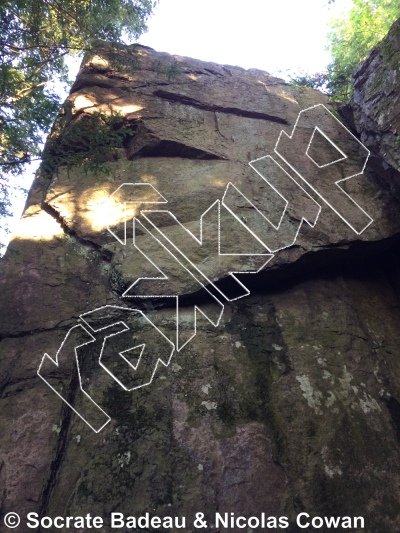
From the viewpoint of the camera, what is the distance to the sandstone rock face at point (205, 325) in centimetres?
355

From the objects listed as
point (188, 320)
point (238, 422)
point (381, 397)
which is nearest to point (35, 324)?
point (188, 320)

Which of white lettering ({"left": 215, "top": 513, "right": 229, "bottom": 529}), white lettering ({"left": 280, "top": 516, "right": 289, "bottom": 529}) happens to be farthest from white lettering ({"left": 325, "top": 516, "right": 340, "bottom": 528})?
white lettering ({"left": 215, "top": 513, "right": 229, "bottom": 529})

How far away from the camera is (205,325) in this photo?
4652 millimetres

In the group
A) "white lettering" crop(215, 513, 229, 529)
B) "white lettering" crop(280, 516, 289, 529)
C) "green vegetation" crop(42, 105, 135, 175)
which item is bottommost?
"white lettering" crop(215, 513, 229, 529)

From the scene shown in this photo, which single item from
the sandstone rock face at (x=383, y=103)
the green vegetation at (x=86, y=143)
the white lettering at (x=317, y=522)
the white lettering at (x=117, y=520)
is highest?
the sandstone rock face at (x=383, y=103)

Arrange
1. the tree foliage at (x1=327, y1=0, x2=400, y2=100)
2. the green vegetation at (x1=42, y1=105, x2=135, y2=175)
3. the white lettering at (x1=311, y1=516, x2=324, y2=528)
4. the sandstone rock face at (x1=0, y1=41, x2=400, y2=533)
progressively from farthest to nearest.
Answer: the tree foliage at (x1=327, y1=0, x2=400, y2=100) < the green vegetation at (x1=42, y1=105, x2=135, y2=175) < the sandstone rock face at (x1=0, y1=41, x2=400, y2=533) < the white lettering at (x1=311, y1=516, x2=324, y2=528)

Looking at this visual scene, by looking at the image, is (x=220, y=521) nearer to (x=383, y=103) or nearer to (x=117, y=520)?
(x=117, y=520)

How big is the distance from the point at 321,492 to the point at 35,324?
3.23 metres

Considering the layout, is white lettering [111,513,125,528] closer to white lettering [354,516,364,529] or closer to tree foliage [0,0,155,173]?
white lettering [354,516,364,529]

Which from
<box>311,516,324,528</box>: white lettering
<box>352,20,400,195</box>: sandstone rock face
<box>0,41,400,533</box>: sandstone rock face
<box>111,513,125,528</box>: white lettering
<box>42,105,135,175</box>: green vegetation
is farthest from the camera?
<box>42,105,135,175</box>: green vegetation

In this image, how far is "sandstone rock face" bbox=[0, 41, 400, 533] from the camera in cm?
355

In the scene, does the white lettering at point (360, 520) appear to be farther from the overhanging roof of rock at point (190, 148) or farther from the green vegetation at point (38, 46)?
the green vegetation at point (38, 46)
